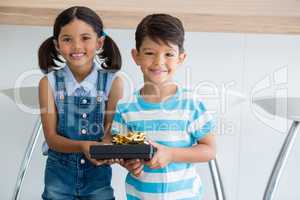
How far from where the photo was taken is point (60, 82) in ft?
2.98

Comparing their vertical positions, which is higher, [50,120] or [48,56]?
[48,56]

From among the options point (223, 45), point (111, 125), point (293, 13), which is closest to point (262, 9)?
point (293, 13)

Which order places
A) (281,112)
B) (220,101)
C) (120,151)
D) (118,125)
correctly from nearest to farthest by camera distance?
(120,151) → (118,125) → (281,112) → (220,101)

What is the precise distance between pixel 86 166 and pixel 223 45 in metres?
0.73

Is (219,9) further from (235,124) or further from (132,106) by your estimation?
(235,124)

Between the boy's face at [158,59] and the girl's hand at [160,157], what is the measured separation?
10cm

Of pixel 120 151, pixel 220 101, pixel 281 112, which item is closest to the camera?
pixel 120 151

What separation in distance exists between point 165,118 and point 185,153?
0.06 metres

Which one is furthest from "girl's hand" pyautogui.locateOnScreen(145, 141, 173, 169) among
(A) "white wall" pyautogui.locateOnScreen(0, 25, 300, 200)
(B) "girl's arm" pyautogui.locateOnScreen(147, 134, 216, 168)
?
(A) "white wall" pyautogui.locateOnScreen(0, 25, 300, 200)

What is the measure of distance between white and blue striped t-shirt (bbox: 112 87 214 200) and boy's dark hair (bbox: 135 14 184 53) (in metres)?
0.09

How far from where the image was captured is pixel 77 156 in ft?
2.98

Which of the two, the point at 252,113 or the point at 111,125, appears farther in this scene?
the point at 252,113

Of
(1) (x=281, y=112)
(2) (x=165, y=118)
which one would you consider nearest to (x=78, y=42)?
(2) (x=165, y=118)

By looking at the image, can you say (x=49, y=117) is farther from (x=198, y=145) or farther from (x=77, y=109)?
(x=198, y=145)
